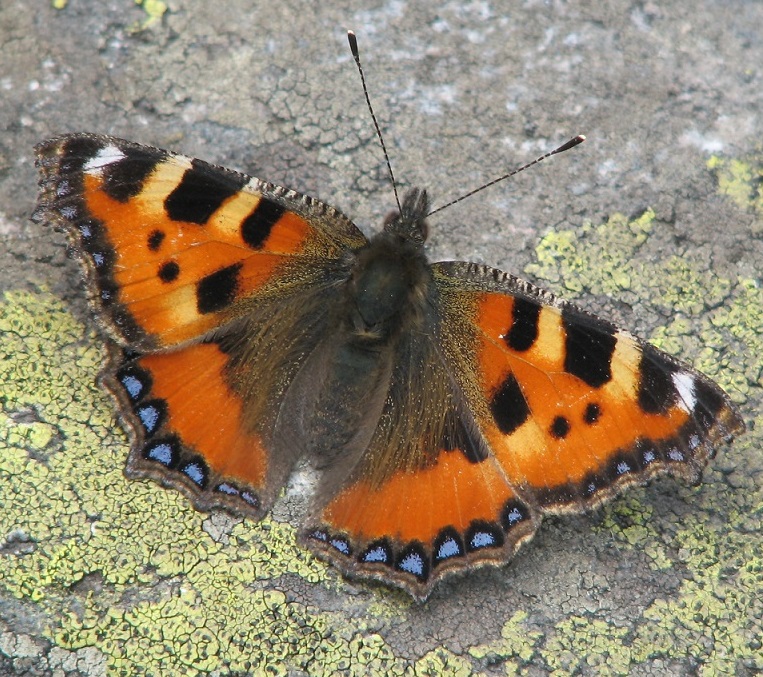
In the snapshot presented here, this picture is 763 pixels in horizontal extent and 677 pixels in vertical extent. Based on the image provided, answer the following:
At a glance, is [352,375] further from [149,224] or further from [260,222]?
[149,224]

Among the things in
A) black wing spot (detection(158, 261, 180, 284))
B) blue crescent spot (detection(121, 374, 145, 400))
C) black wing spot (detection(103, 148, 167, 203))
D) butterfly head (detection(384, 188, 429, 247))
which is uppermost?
black wing spot (detection(103, 148, 167, 203))

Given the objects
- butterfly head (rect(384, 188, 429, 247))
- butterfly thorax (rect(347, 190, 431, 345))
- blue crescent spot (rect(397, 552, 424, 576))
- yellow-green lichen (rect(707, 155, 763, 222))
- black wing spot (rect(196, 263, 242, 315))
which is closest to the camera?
blue crescent spot (rect(397, 552, 424, 576))

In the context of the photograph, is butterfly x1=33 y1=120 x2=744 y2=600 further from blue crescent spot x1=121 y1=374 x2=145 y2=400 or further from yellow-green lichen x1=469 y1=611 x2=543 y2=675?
yellow-green lichen x1=469 y1=611 x2=543 y2=675

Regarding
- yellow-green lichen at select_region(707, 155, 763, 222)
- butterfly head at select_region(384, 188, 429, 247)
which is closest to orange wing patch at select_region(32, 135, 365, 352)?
butterfly head at select_region(384, 188, 429, 247)

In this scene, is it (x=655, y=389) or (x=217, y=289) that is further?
(x=217, y=289)

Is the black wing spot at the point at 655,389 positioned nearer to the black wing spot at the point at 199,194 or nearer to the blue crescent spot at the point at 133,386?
the black wing spot at the point at 199,194

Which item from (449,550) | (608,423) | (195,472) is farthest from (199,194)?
(608,423)

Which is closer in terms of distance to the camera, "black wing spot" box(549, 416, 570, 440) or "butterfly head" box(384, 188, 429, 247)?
"black wing spot" box(549, 416, 570, 440)
